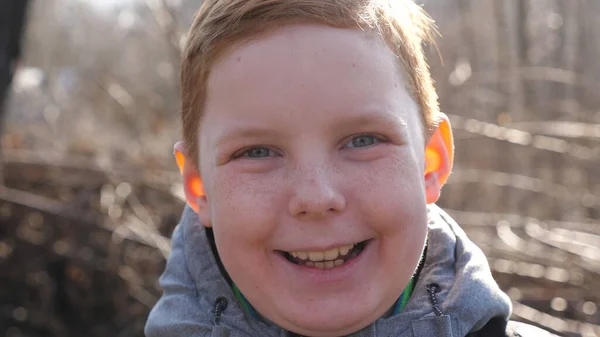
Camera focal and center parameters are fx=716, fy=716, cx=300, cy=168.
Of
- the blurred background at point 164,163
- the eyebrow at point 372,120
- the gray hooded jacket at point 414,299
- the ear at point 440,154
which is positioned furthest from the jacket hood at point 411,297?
the blurred background at point 164,163

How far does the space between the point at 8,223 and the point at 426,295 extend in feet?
12.5

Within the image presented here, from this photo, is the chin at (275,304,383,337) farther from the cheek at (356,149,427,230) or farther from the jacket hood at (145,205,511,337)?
the cheek at (356,149,427,230)

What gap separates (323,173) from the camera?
1.41 metres

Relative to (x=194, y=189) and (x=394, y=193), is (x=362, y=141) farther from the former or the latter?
(x=194, y=189)

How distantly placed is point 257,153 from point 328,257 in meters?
0.27

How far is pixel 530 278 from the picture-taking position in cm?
333

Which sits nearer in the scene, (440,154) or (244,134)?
(244,134)

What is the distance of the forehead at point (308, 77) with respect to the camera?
143cm

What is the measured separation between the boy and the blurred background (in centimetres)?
132

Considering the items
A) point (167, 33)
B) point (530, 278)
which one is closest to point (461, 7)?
point (167, 33)

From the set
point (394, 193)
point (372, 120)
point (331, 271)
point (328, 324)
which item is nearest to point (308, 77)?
point (372, 120)

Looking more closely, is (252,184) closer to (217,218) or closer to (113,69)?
(217,218)

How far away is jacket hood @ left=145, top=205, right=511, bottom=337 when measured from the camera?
1.56m

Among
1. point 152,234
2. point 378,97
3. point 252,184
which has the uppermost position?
point 378,97
